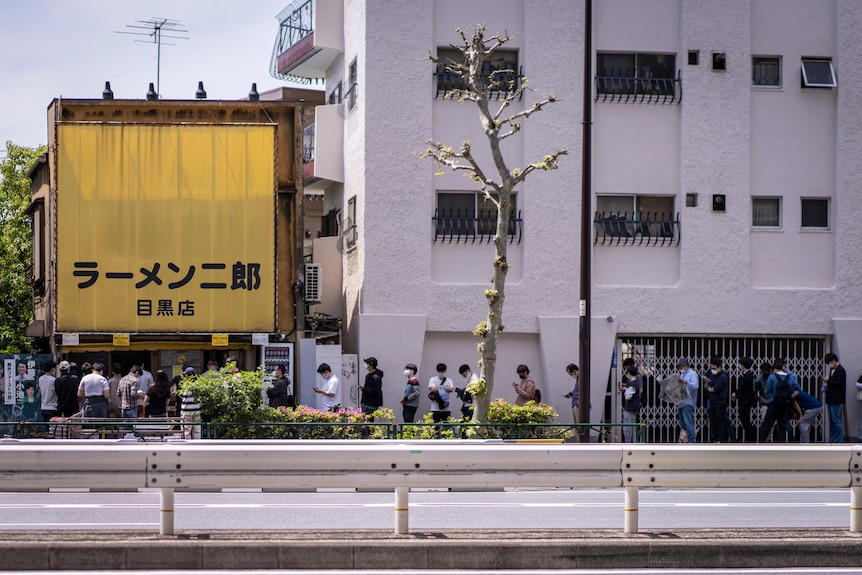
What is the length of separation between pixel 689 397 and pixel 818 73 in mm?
8190

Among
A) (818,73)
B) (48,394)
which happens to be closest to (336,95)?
(48,394)

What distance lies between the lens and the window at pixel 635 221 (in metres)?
26.2

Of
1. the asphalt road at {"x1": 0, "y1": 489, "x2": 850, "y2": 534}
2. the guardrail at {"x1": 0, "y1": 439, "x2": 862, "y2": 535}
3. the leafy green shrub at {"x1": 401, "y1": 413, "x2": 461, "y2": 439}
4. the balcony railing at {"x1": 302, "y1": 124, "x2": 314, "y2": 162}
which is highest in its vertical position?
the balcony railing at {"x1": 302, "y1": 124, "x2": 314, "y2": 162}

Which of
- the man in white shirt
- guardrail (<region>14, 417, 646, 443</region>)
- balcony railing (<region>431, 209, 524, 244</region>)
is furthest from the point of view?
balcony railing (<region>431, 209, 524, 244</region>)

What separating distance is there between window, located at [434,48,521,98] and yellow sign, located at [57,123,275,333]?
3.80 m

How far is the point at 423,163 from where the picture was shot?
25.7m

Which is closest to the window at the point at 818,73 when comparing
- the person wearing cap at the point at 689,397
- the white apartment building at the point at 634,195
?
the white apartment building at the point at 634,195

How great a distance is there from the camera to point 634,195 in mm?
26422

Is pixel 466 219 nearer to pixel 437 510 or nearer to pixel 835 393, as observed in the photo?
pixel 835 393

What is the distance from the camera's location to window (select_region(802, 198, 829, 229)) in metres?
26.9

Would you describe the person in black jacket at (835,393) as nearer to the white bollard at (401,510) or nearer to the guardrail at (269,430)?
the guardrail at (269,430)

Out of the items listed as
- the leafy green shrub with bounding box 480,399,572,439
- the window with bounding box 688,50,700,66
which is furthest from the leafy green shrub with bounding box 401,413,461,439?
the window with bounding box 688,50,700,66

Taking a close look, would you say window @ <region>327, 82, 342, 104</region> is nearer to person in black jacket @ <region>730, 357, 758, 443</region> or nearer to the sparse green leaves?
person in black jacket @ <region>730, 357, 758, 443</region>

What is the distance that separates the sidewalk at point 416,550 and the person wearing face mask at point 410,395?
13.2 meters
